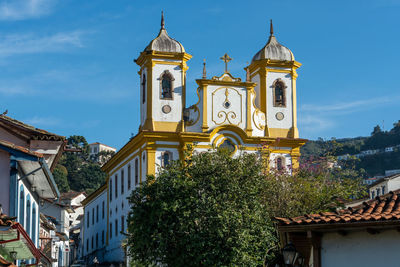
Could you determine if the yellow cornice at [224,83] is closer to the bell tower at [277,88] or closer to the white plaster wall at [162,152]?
the bell tower at [277,88]

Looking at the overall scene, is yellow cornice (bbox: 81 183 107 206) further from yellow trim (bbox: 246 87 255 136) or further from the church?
yellow trim (bbox: 246 87 255 136)

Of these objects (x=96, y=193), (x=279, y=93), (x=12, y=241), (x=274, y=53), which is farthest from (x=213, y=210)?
(x=96, y=193)

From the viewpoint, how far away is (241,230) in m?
28.3

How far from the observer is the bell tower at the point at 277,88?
54.4 m

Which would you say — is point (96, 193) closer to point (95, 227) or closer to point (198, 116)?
point (95, 227)

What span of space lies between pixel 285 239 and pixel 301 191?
47.1 feet

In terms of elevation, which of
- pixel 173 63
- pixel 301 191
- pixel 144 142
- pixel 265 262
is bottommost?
pixel 265 262

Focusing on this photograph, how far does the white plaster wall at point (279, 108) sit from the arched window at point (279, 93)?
0.70 ft

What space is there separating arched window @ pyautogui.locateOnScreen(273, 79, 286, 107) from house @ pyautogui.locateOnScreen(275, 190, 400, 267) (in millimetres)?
38067

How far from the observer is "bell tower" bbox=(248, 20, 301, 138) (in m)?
54.4

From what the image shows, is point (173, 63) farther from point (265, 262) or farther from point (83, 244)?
point (83, 244)

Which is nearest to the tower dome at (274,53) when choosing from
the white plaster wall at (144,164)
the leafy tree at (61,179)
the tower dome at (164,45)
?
the tower dome at (164,45)

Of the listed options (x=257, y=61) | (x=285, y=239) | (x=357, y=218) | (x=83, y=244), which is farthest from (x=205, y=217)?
(x=83, y=244)

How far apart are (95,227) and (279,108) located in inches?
937
